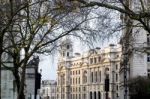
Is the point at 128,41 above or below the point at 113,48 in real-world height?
below

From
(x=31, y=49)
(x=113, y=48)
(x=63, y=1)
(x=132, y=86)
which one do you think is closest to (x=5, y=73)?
(x=31, y=49)

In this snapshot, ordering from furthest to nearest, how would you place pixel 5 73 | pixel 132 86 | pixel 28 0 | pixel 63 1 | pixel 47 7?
pixel 132 86, pixel 5 73, pixel 47 7, pixel 28 0, pixel 63 1

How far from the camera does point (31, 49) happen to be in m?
35.7

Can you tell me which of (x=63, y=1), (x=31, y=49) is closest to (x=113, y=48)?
(x=31, y=49)

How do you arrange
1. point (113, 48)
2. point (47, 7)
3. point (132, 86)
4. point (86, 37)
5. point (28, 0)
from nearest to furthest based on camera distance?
point (28, 0) < point (47, 7) < point (86, 37) < point (132, 86) < point (113, 48)

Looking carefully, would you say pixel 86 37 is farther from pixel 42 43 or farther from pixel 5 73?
pixel 5 73

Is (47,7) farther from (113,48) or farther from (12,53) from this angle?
→ (113,48)

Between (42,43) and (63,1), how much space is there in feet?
37.9

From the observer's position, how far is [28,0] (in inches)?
1116

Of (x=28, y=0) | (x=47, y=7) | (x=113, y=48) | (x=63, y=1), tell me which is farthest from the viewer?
(x=113, y=48)

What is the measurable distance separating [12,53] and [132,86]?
53586 millimetres

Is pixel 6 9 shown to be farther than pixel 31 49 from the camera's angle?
No

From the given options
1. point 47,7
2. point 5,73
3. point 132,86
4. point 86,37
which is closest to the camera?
point 47,7

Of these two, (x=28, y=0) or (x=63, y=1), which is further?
(x=28, y=0)
